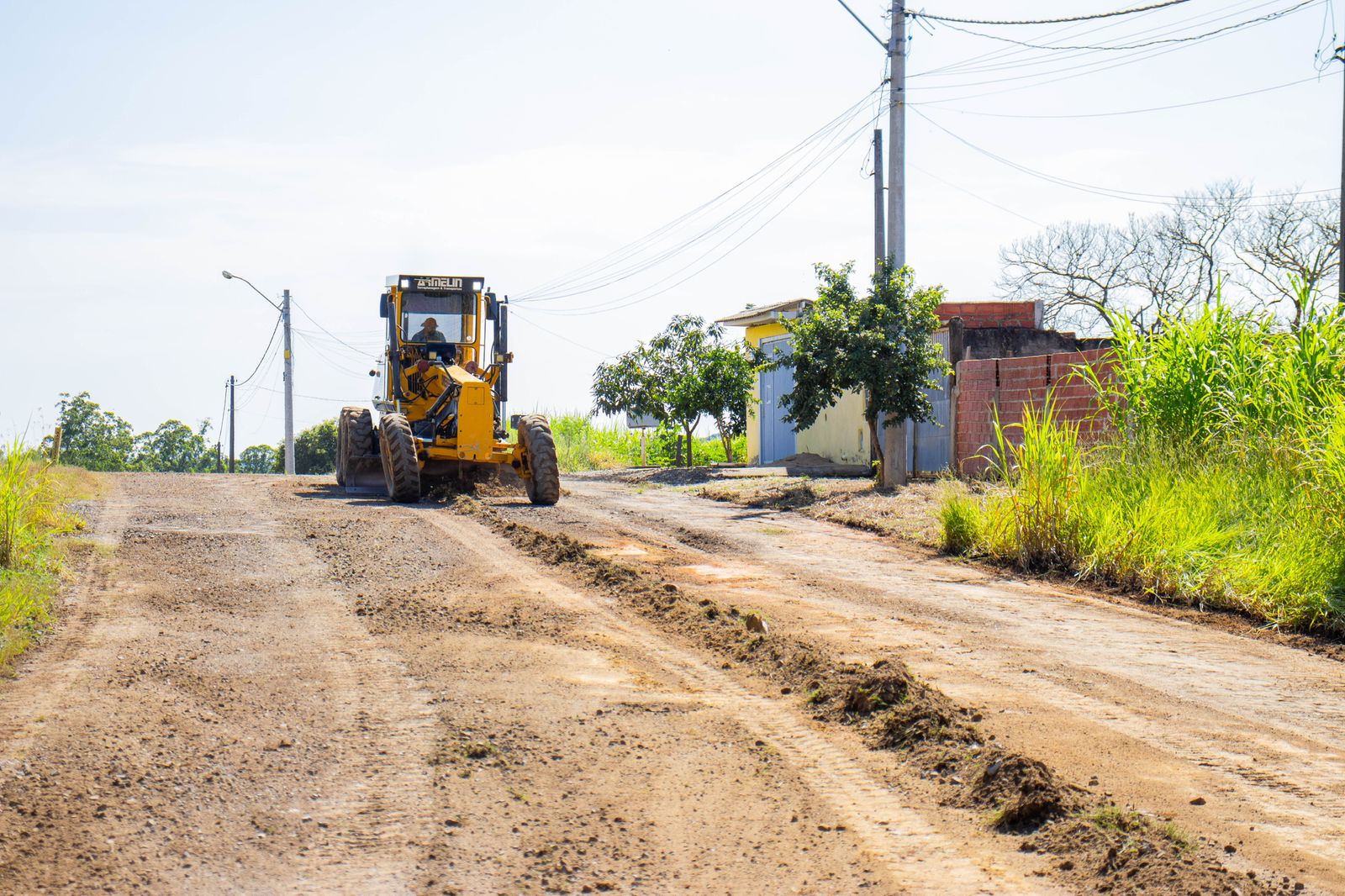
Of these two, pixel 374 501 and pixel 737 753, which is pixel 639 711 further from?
pixel 374 501

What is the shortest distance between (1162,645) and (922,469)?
1401 centimetres

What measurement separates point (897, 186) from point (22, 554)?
1314 centimetres

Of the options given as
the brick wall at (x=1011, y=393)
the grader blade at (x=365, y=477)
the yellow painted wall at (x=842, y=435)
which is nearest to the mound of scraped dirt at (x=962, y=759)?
the brick wall at (x=1011, y=393)

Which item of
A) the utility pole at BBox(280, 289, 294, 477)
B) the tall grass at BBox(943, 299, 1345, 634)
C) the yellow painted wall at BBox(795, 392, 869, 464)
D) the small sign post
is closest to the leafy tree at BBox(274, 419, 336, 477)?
the utility pole at BBox(280, 289, 294, 477)

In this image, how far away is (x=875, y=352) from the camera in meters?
17.5

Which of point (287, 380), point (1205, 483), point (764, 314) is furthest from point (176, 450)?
point (1205, 483)

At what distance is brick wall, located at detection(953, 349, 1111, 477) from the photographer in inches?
627

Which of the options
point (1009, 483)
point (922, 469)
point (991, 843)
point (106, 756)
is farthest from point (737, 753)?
point (922, 469)

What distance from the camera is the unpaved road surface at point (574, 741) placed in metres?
3.80

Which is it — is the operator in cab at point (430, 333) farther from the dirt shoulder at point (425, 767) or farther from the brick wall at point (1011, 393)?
the dirt shoulder at point (425, 767)

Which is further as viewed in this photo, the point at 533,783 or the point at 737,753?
the point at 737,753

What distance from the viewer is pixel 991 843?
158 inches

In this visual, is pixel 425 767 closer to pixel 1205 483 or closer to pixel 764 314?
pixel 1205 483

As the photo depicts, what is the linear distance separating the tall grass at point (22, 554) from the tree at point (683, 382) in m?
16.5
